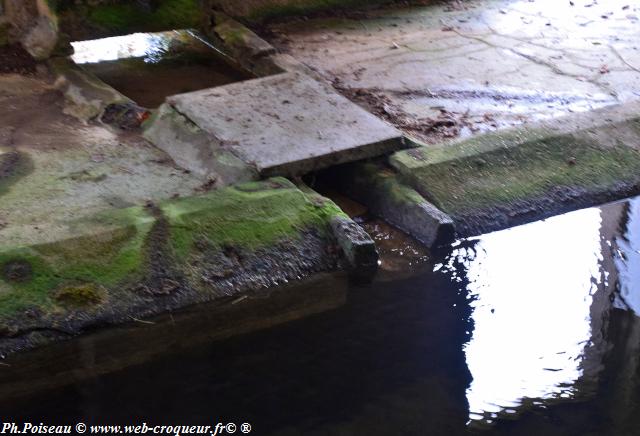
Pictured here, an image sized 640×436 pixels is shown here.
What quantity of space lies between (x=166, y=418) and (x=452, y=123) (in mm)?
2561

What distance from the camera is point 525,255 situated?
4531 mm

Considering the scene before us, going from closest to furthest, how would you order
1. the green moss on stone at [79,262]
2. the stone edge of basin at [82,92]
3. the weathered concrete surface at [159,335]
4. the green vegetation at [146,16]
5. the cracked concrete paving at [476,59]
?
the weathered concrete surface at [159,335]
the green moss on stone at [79,262]
the stone edge of basin at [82,92]
the cracked concrete paving at [476,59]
the green vegetation at [146,16]

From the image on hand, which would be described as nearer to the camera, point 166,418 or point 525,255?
point 166,418

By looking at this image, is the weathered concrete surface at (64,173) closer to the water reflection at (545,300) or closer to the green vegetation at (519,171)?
the green vegetation at (519,171)

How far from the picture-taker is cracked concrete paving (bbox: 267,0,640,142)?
18.1 feet

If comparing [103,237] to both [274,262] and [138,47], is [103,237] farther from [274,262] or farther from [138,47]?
[138,47]

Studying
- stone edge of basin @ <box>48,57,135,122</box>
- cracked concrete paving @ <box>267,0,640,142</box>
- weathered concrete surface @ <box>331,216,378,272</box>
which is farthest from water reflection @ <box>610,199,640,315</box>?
stone edge of basin @ <box>48,57,135,122</box>

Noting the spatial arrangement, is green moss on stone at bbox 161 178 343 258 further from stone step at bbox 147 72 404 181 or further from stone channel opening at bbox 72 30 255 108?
stone channel opening at bbox 72 30 255 108

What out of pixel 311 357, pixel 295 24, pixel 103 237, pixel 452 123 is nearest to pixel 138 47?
pixel 295 24

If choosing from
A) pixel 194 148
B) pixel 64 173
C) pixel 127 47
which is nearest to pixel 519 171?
pixel 194 148

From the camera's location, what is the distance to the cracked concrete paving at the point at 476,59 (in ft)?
18.1

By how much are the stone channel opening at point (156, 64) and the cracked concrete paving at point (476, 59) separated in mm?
436

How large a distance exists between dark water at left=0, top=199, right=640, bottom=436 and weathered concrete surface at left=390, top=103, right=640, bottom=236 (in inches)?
8.7

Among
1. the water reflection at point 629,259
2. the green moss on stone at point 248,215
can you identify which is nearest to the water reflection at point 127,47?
the green moss on stone at point 248,215
